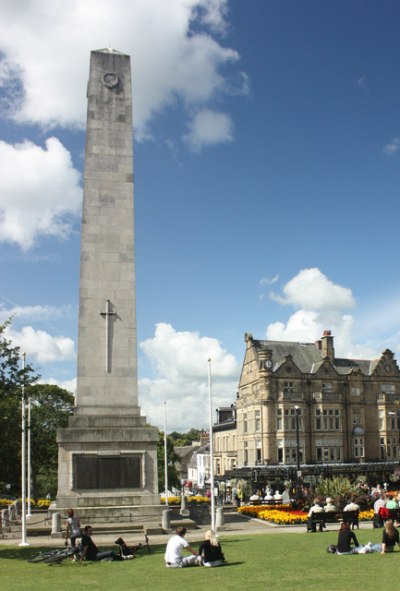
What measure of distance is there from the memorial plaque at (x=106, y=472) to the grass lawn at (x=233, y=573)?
716 centimetres

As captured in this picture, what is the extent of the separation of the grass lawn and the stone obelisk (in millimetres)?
7205

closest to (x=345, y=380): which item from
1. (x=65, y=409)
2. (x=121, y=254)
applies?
(x=65, y=409)

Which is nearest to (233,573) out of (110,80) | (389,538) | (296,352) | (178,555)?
(178,555)

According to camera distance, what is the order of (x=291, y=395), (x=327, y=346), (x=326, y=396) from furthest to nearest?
(x=327, y=346) < (x=326, y=396) < (x=291, y=395)

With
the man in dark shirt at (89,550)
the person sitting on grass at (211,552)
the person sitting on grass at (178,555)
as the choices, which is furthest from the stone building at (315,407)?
the person sitting on grass at (211,552)

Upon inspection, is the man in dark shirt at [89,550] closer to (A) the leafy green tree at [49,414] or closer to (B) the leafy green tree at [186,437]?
(A) the leafy green tree at [49,414]

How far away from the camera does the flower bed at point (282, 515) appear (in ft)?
92.7

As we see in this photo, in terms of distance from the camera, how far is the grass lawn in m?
12.9

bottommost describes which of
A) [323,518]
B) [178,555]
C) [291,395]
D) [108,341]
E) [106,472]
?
[323,518]

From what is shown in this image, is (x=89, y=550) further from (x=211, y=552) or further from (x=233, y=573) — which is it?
(x=233, y=573)

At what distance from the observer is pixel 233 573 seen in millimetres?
14398

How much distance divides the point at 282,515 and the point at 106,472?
8.43 m

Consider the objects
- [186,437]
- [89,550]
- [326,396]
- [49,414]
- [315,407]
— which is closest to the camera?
[89,550]

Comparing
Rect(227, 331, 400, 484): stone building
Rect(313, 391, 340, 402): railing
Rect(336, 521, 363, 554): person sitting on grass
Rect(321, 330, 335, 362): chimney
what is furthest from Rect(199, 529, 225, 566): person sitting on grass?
Rect(321, 330, 335, 362): chimney
